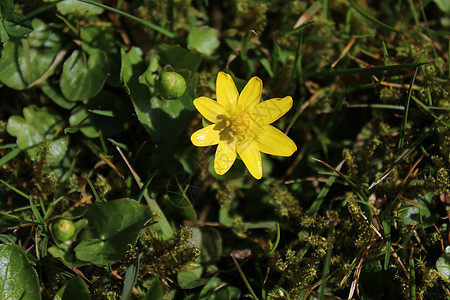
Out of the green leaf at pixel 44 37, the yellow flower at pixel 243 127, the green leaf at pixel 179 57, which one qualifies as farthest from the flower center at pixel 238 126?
the green leaf at pixel 44 37

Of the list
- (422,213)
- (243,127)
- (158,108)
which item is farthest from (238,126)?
(422,213)

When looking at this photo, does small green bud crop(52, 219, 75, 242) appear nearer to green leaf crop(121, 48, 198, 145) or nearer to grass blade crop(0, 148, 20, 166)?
grass blade crop(0, 148, 20, 166)

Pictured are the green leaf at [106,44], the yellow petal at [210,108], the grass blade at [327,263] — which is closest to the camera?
the grass blade at [327,263]

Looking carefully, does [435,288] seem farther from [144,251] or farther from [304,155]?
[144,251]

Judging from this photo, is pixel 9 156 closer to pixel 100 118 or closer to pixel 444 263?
pixel 100 118

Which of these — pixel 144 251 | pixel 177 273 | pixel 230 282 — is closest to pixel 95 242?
pixel 144 251

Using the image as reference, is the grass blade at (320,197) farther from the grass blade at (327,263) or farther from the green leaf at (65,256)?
the green leaf at (65,256)
